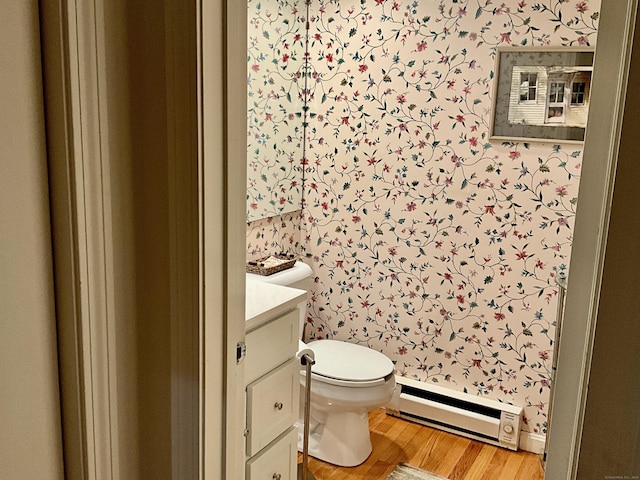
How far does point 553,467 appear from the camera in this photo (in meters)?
0.98

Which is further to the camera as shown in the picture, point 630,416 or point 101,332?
point 101,332

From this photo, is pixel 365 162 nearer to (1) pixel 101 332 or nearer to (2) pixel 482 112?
(2) pixel 482 112

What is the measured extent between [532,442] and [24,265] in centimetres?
232

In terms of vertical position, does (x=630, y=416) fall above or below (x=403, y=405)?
above

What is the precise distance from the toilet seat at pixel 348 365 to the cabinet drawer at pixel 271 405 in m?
0.58

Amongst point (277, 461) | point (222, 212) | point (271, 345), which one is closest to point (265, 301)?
point (271, 345)

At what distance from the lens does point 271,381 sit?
5.68 feet

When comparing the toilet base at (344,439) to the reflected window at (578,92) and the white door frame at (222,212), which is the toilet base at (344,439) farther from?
the reflected window at (578,92)

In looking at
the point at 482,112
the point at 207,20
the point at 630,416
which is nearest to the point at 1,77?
the point at 207,20

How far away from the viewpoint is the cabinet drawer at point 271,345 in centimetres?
163

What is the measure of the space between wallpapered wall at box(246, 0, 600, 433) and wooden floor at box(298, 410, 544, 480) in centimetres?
19

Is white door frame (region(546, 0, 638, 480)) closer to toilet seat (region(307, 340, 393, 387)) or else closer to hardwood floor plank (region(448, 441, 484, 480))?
toilet seat (region(307, 340, 393, 387))

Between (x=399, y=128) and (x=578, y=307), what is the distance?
77.9 inches

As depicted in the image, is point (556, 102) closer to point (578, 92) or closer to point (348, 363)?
point (578, 92)
